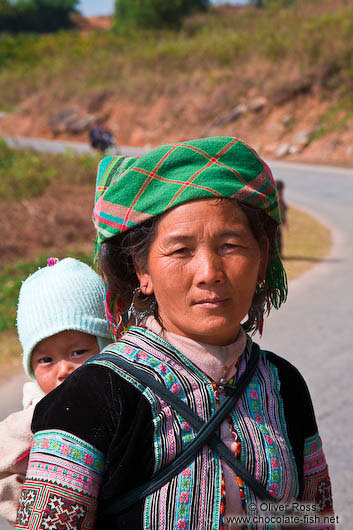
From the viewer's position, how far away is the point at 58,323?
218 cm

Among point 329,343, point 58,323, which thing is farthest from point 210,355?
point 329,343

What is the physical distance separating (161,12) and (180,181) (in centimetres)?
5229

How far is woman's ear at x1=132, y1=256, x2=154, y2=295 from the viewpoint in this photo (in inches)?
62.7

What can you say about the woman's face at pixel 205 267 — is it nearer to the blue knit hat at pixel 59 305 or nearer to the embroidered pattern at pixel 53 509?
the embroidered pattern at pixel 53 509

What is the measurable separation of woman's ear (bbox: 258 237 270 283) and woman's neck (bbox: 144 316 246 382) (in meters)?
0.21

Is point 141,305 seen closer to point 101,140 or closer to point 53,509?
point 53,509

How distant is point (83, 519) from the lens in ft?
4.32

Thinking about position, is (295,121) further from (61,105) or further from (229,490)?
(229,490)

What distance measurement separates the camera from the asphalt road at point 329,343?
4180 millimetres

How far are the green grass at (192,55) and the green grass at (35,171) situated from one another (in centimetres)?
1318

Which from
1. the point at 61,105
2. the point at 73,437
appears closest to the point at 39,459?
the point at 73,437

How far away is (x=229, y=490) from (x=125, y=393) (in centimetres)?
30

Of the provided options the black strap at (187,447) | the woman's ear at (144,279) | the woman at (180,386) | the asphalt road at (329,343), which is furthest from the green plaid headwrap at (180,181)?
the asphalt road at (329,343)

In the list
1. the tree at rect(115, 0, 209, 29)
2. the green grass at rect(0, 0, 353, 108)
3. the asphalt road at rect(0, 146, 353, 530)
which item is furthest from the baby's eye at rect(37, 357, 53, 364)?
the tree at rect(115, 0, 209, 29)
